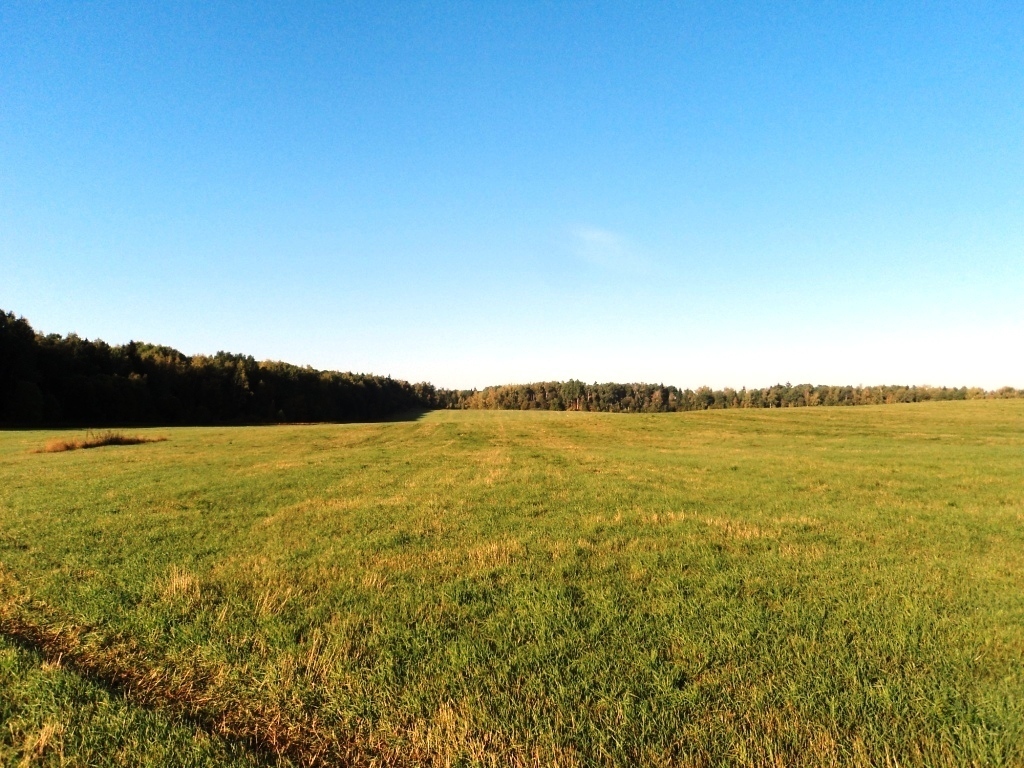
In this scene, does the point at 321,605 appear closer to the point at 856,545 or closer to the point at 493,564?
the point at 493,564

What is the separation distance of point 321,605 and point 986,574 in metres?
10.7

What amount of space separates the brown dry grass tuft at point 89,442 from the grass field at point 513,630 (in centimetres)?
2128

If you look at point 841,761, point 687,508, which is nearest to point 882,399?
point 687,508

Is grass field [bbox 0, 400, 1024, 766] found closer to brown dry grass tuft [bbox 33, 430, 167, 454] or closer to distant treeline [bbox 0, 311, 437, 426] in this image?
brown dry grass tuft [bbox 33, 430, 167, 454]

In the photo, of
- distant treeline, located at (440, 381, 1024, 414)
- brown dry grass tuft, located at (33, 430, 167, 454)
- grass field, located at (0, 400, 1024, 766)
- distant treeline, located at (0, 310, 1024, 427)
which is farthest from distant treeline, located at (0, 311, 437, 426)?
distant treeline, located at (440, 381, 1024, 414)

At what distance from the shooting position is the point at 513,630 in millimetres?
6000

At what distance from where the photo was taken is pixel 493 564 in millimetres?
8516

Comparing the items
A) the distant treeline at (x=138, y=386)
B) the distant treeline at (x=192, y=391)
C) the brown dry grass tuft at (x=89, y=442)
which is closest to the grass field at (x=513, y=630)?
the brown dry grass tuft at (x=89, y=442)

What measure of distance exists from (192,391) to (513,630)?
104 metres

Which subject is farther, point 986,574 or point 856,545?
point 856,545

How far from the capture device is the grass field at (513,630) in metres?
4.07

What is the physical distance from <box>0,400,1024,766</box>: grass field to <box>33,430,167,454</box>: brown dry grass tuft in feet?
69.8

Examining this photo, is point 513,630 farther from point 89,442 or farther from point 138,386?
point 138,386

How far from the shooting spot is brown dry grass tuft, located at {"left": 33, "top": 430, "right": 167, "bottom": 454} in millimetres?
29992
